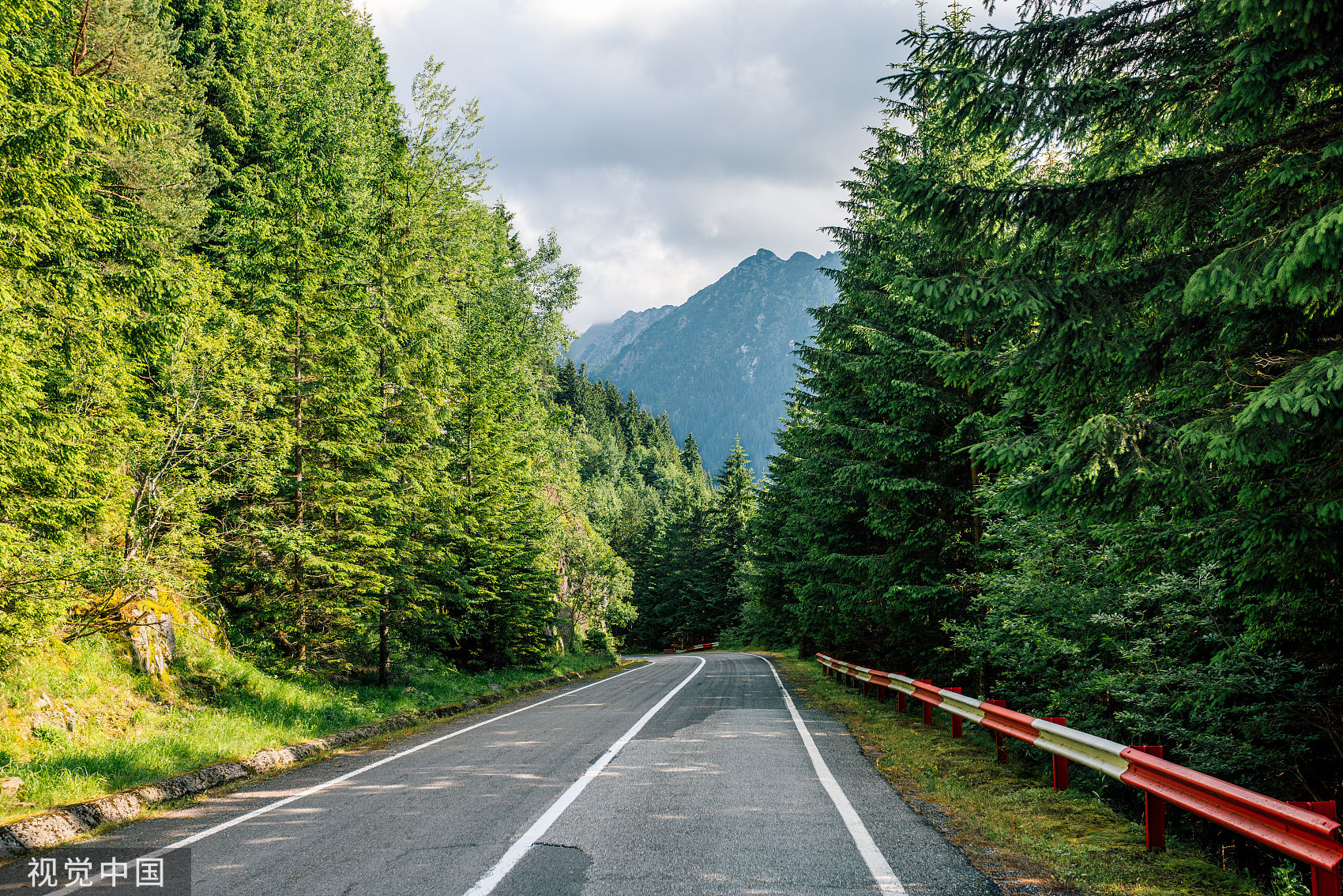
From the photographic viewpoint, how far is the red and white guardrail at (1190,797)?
11.3 ft

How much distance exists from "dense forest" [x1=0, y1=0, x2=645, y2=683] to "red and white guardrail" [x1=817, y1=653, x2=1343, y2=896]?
31.5 ft

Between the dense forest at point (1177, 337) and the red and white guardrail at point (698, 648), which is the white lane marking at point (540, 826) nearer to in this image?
the dense forest at point (1177, 337)

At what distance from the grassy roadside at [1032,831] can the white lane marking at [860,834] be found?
656 millimetres

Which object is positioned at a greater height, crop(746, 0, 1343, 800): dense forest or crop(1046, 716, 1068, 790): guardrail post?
crop(746, 0, 1343, 800): dense forest

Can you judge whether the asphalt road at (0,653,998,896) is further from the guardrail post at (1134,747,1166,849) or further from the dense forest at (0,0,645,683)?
the dense forest at (0,0,645,683)

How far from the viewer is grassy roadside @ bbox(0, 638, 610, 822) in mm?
6832

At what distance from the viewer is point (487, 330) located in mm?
22391

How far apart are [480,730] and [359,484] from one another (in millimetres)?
5102

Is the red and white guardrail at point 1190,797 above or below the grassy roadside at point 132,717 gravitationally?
above

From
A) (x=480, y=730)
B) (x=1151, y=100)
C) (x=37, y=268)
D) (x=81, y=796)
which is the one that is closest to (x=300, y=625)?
(x=480, y=730)

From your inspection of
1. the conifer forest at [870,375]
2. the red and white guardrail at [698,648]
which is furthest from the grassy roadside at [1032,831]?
the red and white guardrail at [698,648]

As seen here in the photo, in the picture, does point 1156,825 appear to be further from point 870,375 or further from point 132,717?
point 132,717

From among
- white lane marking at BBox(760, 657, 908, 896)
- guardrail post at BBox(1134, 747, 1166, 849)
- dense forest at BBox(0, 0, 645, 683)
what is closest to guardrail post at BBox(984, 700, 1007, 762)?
white lane marking at BBox(760, 657, 908, 896)

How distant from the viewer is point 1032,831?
5348 millimetres
